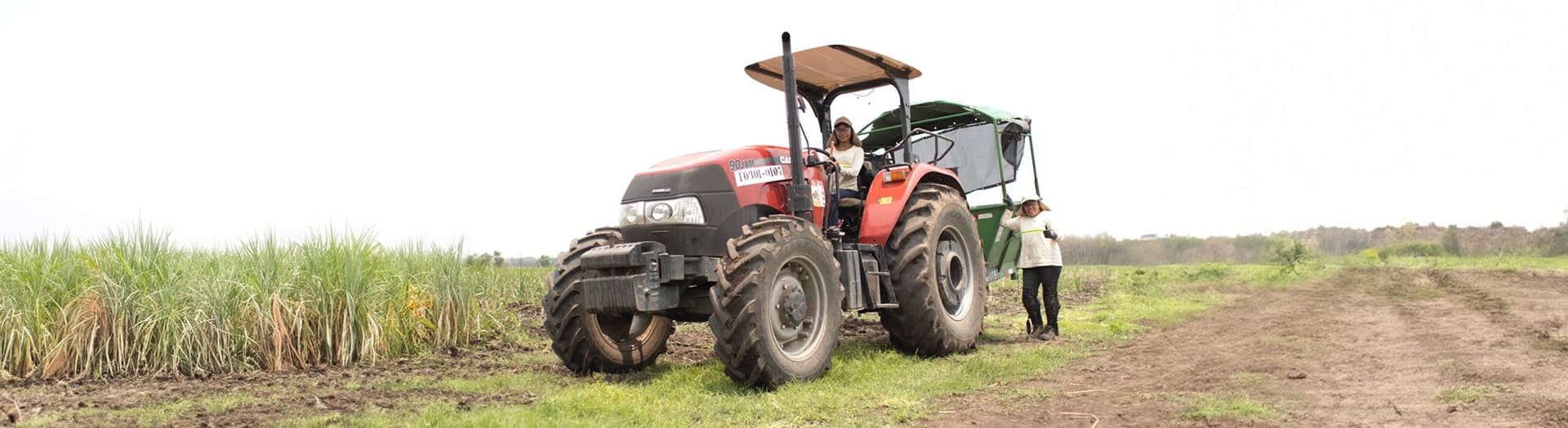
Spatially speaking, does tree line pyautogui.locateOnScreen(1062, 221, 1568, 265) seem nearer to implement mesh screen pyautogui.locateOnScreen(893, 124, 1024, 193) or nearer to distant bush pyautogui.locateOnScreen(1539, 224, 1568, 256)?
distant bush pyautogui.locateOnScreen(1539, 224, 1568, 256)

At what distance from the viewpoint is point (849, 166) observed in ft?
26.6

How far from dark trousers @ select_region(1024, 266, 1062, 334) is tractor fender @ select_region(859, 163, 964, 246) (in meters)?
1.99

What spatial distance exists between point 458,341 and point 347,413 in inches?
152

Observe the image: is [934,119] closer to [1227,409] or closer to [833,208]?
[833,208]

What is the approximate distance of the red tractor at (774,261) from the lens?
19.7 ft

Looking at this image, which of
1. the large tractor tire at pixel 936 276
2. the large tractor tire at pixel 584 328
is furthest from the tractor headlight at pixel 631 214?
the large tractor tire at pixel 936 276

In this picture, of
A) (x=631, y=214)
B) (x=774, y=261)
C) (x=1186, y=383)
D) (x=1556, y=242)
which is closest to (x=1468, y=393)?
(x=1186, y=383)

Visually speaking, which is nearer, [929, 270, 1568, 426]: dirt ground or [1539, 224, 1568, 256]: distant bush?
[929, 270, 1568, 426]: dirt ground

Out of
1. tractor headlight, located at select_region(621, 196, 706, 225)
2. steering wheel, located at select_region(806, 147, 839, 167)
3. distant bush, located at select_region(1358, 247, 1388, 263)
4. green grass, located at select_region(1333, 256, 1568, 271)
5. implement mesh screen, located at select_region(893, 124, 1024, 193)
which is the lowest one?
green grass, located at select_region(1333, 256, 1568, 271)

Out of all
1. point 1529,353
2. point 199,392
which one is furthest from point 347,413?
point 1529,353

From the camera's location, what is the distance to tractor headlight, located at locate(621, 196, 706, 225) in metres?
6.71

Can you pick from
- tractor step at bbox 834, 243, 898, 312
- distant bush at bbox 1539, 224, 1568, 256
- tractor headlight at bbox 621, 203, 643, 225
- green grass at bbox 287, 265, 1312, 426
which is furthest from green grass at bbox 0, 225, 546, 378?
distant bush at bbox 1539, 224, 1568, 256

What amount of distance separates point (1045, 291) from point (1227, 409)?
4377mm

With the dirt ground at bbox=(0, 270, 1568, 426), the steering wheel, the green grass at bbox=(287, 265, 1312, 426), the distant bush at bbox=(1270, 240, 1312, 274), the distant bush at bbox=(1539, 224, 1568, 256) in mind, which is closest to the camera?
the dirt ground at bbox=(0, 270, 1568, 426)
